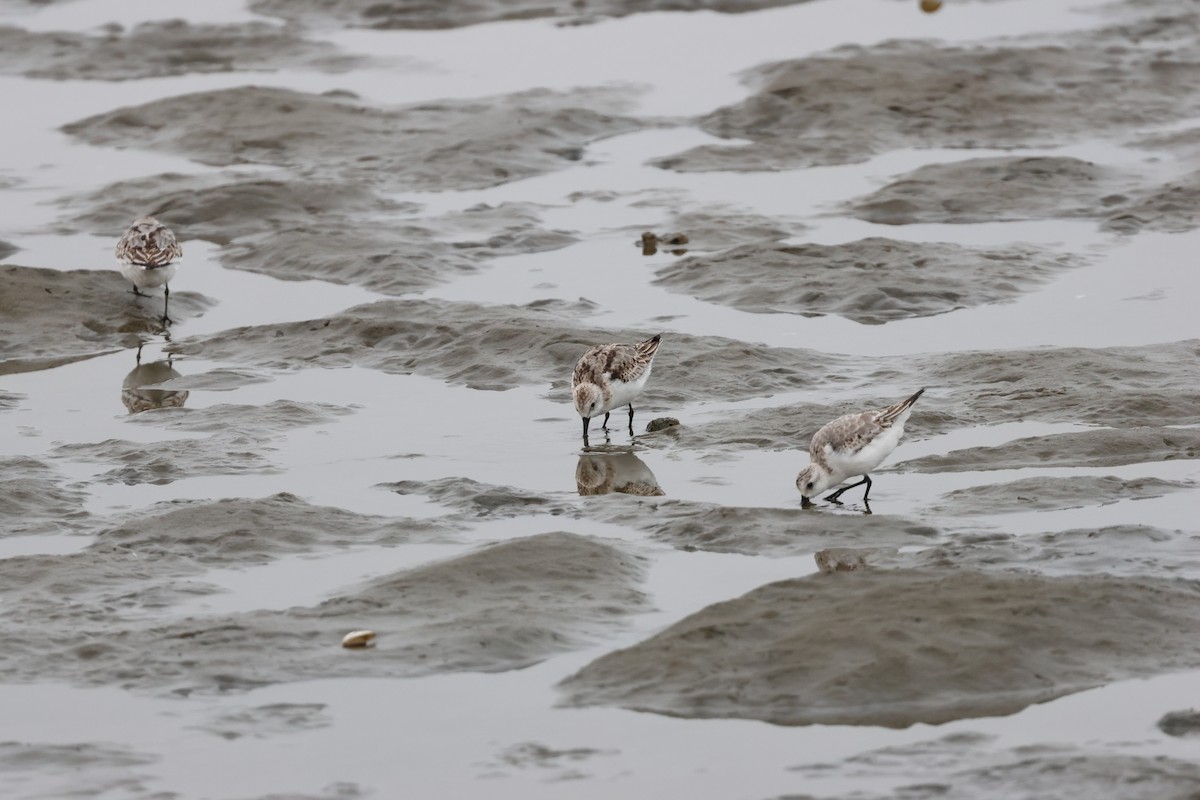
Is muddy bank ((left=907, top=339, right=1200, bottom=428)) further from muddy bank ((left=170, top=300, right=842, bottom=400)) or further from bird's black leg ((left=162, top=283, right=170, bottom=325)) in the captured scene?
bird's black leg ((left=162, top=283, right=170, bottom=325))

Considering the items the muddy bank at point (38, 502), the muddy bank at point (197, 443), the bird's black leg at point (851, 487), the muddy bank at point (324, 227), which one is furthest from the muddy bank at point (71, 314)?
the bird's black leg at point (851, 487)

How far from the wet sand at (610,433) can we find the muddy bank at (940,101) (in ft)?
0.32

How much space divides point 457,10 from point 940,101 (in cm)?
1136

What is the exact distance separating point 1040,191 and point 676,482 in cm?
949

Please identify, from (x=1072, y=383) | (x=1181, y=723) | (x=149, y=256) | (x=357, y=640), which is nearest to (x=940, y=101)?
(x=1072, y=383)

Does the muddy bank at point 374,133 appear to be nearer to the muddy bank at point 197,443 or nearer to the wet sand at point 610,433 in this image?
the wet sand at point 610,433

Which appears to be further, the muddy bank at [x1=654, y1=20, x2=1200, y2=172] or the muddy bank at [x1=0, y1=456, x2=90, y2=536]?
the muddy bank at [x1=654, y1=20, x2=1200, y2=172]

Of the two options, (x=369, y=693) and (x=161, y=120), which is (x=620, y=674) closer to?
(x=369, y=693)

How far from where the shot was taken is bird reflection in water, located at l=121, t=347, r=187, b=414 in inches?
598

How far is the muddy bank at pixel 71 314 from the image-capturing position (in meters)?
17.0

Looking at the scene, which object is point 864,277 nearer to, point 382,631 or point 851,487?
point 851,487

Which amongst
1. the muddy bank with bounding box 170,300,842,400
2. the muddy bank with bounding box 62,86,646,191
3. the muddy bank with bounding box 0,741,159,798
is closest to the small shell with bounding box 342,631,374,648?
the muddy bank with bounding box 0,741,159,798

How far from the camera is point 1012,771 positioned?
8.38m

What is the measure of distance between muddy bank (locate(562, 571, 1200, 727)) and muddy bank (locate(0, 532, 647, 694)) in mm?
628
